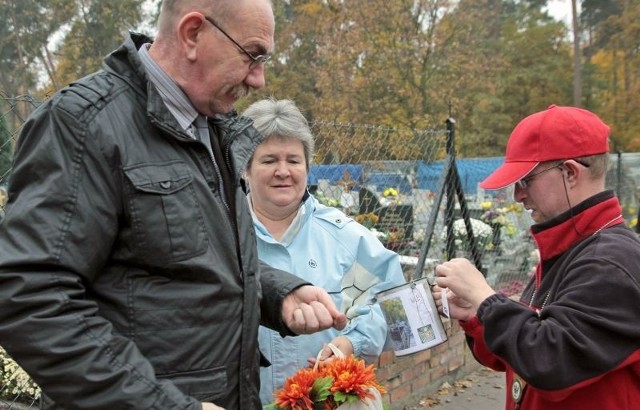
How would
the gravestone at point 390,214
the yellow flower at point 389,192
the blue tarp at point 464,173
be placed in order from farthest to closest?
the blue tarp at point 464,173, the yellow flower at point 389,192, the gravestone at point 390,214

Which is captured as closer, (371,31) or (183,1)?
(183,1)

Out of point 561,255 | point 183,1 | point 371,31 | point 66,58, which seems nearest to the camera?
point 183,1

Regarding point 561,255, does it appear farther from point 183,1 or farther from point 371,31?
point 371,31

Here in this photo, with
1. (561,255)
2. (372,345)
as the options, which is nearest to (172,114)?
(561,255)

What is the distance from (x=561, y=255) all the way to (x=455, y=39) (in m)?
21.0

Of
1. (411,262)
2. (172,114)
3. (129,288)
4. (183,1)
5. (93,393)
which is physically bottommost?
(411,262)

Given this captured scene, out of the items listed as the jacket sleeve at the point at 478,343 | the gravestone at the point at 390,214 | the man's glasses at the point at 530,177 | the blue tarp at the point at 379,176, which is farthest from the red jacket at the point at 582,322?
the gravestone at the point at 390,214

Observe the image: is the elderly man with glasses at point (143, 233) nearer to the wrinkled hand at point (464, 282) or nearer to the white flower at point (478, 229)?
the wrinkled hand at point (464, 282)

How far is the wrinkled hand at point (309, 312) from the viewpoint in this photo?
1870 millimetres

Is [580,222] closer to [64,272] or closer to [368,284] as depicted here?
[368,284]

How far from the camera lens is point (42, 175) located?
1327 millimetres

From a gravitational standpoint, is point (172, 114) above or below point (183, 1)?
below

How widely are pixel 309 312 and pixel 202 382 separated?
0.45 meters

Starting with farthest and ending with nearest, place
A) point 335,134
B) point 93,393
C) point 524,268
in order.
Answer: point 524,268 < point 335,134 < point 93,393
